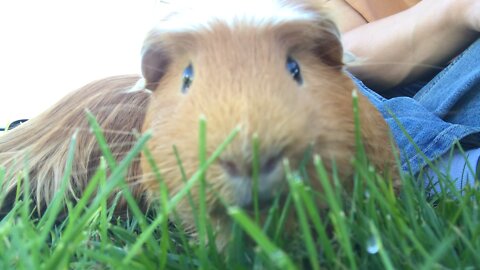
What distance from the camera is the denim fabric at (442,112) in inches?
62.7

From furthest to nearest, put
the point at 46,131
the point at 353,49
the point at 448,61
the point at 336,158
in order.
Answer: the point at 353,49 < the point at 448,61 < the point at 46,131 < the point at 336,158

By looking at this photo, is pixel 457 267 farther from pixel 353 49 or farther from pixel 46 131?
pixel 353 49

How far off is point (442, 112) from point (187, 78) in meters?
1.04

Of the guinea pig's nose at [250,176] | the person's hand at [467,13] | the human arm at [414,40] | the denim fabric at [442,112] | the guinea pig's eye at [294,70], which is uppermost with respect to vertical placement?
the guinea pig's eye at [294,70]

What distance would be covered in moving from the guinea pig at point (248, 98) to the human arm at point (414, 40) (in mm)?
824

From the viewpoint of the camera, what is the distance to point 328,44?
115 cm

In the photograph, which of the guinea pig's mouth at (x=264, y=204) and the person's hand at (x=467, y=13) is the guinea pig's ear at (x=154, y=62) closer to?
the guinea pig's mouth at (x=264, y=204)

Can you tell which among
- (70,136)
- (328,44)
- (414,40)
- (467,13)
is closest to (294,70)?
(328,44)

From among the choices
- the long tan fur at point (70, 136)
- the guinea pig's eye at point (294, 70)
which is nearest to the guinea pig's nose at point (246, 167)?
the guinea pig's eye at point (294, 70)

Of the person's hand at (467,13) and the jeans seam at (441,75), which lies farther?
the jeans seam at (441,75)

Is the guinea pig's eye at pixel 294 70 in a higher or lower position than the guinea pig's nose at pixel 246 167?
higher

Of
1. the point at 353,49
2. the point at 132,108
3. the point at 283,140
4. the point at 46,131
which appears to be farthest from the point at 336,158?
the point at 353,49

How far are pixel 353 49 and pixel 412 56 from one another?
0.83ft

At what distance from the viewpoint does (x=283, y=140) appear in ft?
2.61
